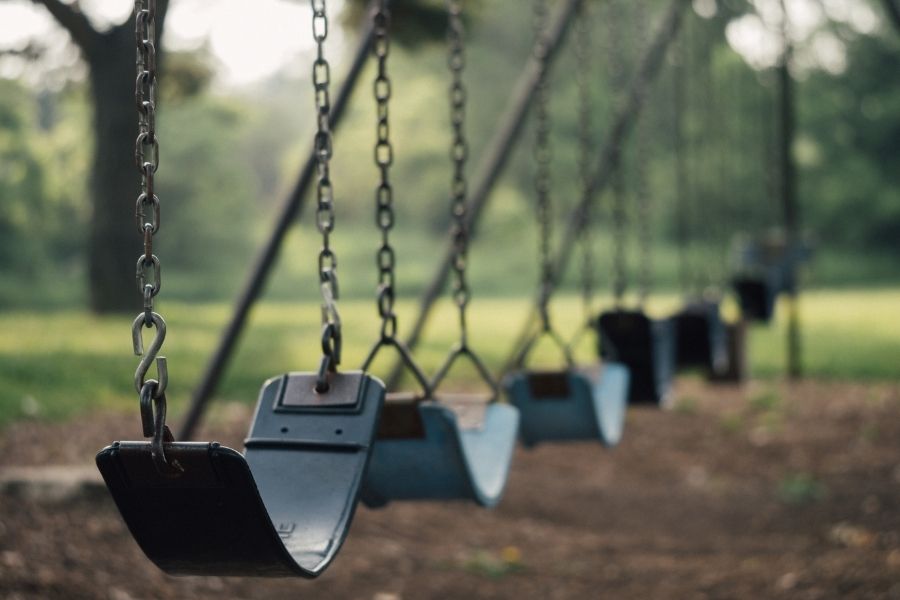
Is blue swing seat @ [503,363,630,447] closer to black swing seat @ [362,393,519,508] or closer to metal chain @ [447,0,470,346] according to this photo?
metal chain @ [447,0,470,346]

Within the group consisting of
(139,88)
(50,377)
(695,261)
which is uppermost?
(139,88)

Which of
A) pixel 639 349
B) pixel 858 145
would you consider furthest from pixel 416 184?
pixel 639 349

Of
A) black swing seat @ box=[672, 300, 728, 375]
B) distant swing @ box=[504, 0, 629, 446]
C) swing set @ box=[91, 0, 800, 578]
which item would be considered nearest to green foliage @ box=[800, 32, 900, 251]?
black swing seat @ box=[672, 300, 728, 375]

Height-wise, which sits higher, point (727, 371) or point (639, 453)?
point (727, 371)

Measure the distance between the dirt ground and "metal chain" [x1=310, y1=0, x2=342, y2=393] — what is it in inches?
70.8

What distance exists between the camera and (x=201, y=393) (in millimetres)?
4555

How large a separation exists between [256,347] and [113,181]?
252 centimetres

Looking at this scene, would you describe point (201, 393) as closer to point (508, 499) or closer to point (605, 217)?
point (508, 499)

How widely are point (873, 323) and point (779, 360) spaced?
12.4ft

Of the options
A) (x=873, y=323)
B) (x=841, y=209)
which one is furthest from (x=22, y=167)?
(x=841, y=209)

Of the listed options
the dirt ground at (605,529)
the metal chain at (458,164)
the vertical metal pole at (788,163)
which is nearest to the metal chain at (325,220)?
the metal chain at (458,164)

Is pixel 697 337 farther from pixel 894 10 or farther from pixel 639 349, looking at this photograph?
pixel 894 10

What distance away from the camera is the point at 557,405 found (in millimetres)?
3471

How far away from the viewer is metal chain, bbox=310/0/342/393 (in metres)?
2.08
